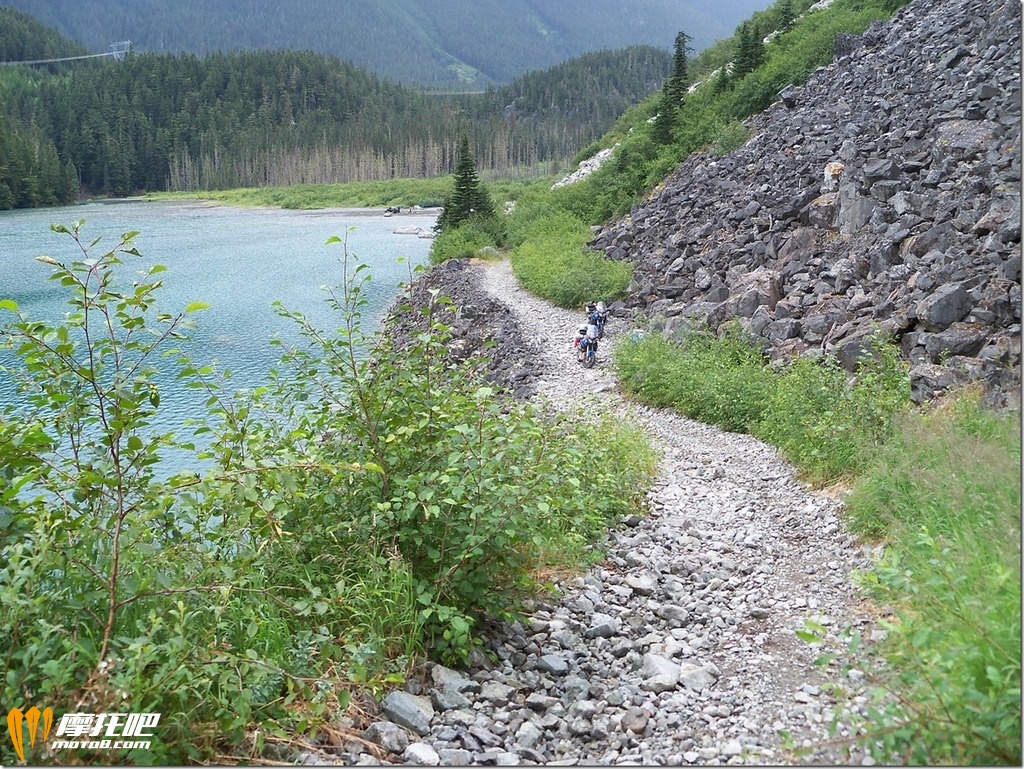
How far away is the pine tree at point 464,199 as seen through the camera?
136 ft

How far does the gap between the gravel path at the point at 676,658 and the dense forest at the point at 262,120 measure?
81320mm

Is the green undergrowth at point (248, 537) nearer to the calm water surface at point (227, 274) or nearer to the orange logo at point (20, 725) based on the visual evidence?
the orange logo at point (20, 725)

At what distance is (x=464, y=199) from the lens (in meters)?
41.7

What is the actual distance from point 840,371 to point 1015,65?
1019cm

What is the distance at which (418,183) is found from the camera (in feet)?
337

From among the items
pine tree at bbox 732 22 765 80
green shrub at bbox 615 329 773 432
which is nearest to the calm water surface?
green shrub at bbox 615 329 773 432

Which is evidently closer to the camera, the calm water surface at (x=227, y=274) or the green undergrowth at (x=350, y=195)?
the calm water surface at (x=227, y=274)

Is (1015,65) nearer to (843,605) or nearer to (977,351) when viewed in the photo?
(977,351)

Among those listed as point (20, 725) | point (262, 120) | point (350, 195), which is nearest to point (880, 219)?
point (20, 725)

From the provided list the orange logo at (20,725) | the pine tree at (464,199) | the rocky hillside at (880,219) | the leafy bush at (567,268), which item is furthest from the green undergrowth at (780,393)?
the pine tree at (464,199)

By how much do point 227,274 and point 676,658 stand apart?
106 feet

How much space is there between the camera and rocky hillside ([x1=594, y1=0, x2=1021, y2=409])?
1106 centimetres

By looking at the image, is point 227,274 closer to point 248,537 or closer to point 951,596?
point 248,537

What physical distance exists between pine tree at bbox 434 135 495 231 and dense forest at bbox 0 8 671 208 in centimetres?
5078
